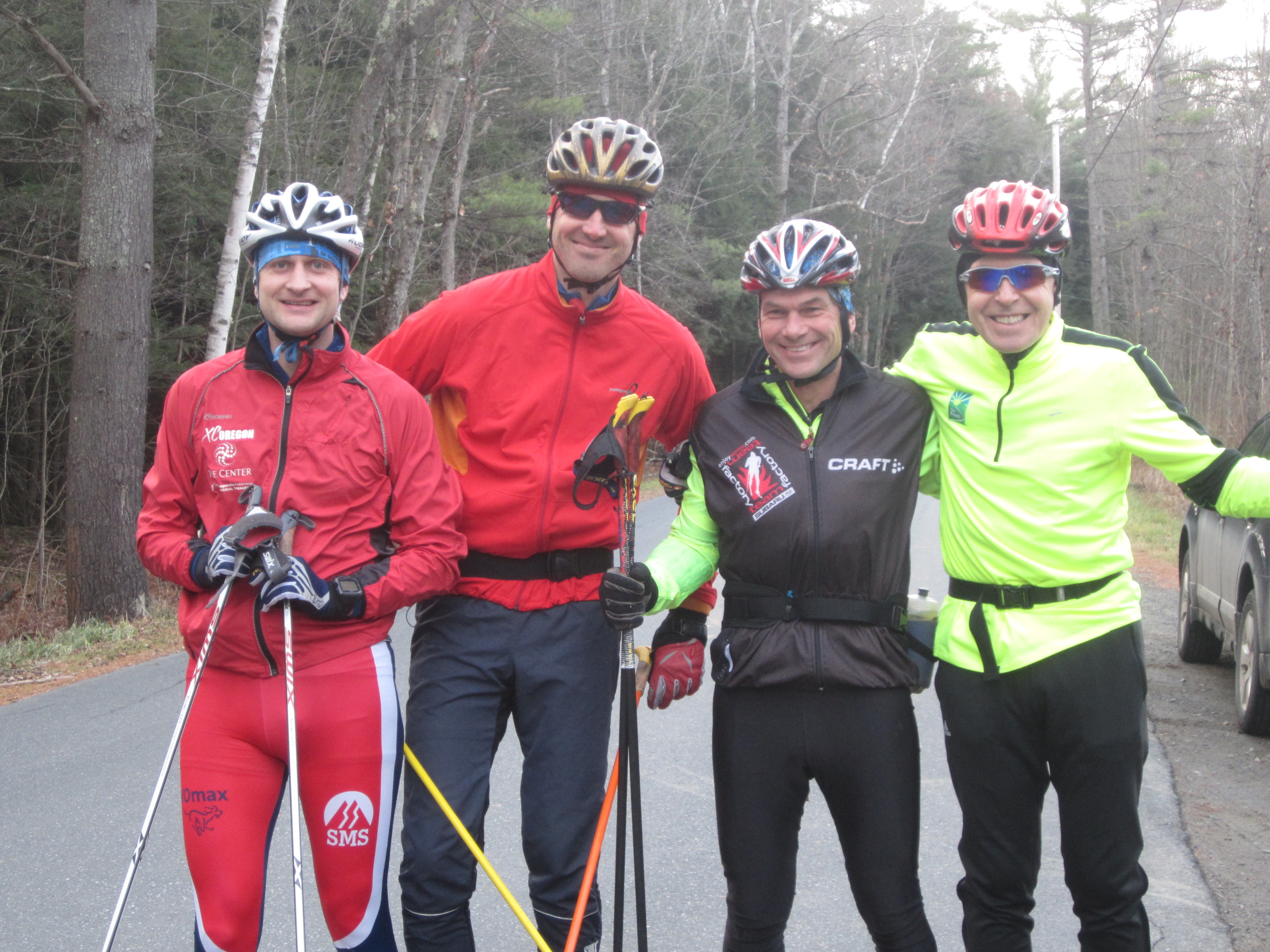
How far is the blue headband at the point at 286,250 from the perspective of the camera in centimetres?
310

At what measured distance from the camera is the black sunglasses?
3.49 m

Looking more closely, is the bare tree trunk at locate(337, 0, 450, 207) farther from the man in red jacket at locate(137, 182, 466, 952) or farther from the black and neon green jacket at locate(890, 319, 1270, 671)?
the black and neon green jacket at locate(890, 319, 1270, 671)

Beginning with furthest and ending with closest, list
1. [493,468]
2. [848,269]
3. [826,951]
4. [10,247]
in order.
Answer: [10,247] < [826,951] < [493,468] < [848,269]

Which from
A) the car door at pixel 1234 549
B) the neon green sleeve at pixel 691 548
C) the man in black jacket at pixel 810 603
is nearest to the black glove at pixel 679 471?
the neon green sleeve at pixel 691 548

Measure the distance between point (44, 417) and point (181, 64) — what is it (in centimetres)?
503

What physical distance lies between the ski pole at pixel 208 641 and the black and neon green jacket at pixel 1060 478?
1.85 m

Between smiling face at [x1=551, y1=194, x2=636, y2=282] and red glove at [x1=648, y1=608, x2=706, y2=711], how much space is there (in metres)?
1.07

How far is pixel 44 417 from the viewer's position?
48.2 ft

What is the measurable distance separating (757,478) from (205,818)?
5.52 ft

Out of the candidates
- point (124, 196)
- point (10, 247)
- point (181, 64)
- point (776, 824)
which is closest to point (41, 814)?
point (776, 824)

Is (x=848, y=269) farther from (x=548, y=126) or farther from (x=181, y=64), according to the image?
(x=548, y=126)

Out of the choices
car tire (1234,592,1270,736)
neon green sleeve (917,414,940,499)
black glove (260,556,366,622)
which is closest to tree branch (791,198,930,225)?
car tire (1234,592,1270,736)

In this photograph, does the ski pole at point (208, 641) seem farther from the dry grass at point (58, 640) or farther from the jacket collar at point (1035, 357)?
the dry grass at point (58, 640)

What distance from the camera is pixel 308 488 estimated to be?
3004 millimetres
